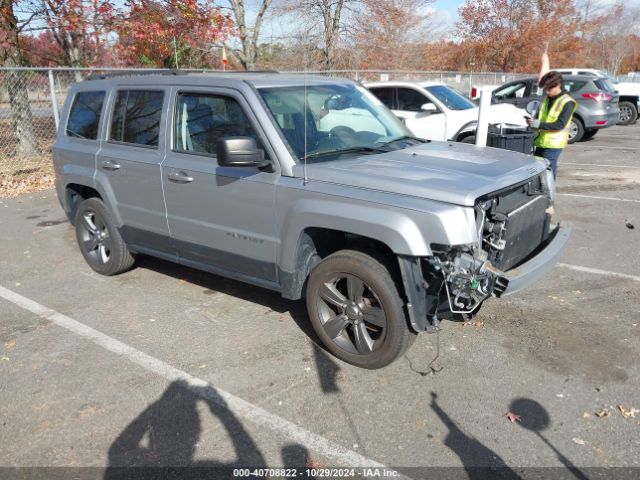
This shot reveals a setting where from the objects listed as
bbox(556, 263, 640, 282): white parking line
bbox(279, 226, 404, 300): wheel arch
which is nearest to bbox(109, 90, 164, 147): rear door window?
bbox(279, 226, 404, 300): wheel arch

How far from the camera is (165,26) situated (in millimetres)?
13320

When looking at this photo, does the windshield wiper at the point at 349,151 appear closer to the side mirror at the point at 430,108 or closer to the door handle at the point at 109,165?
the door handle at the point at 109,165

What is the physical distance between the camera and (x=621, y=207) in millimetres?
7664

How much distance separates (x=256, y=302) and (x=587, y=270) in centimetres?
328

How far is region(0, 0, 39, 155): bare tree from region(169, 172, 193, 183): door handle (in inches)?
362

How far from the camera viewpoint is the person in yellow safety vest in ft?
22.1

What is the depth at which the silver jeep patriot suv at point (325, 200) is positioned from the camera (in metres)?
3.26

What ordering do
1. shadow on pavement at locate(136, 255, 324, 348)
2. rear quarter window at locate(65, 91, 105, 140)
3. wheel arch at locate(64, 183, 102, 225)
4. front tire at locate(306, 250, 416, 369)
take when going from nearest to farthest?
front tire at locate(306, 250, 416, 369)
shadow on pavement at locate(136, 255, 324, 348)
rear quarter window at locate(65, 91, 105, 140)
wheel arch at locate(64, 183, 102, 225)

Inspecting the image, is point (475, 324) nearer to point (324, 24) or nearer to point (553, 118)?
point (553, 118)

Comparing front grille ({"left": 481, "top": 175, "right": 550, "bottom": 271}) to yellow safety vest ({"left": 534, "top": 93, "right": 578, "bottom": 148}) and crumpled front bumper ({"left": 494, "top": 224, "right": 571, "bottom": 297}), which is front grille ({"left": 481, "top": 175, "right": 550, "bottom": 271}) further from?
yellow safety vest ({"left": 534, "top": 93, "right": 578, "bottom": 148})

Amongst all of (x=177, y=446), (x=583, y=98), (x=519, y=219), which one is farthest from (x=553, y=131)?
(x=583, y=98)

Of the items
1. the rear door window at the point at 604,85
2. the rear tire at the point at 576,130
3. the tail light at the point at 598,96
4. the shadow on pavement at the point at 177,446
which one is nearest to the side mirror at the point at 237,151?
the shadow on pavement at the point at 177,446

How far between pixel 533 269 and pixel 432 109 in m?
6.94

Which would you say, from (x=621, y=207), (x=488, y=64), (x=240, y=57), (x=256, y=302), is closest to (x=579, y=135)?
(x=621, y=207)
